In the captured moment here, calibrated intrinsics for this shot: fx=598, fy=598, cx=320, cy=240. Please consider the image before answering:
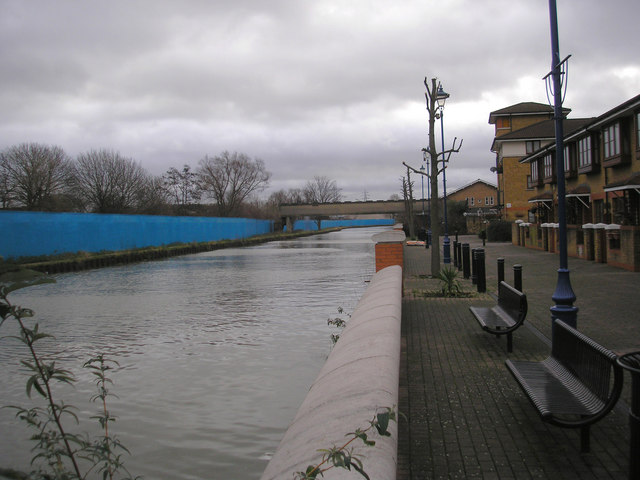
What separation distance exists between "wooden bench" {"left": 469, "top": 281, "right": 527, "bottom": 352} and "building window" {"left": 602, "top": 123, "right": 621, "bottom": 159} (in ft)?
44.6

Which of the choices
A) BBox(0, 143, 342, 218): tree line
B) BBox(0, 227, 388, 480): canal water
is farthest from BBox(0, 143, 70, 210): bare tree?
BBox(0, 227, 388, 480): canal water

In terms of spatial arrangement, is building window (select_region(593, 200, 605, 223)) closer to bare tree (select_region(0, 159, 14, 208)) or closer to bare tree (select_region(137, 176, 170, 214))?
bare tree (select_region(0, 159, 14, 208))

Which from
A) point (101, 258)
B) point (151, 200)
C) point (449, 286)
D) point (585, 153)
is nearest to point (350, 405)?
point (449, 286)

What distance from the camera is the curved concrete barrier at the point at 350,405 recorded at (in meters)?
2.82

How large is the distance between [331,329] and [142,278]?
13763 mm

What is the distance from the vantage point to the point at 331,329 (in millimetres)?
10305

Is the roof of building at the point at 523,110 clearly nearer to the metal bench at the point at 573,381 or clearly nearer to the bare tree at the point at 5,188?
the bare tree at the point at 5,188

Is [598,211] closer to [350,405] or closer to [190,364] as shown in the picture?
[190,364]

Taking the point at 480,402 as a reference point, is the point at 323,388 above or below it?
above

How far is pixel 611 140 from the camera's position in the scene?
808 inches

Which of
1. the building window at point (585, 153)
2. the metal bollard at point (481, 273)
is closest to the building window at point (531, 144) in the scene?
the building window at point (585, 153)

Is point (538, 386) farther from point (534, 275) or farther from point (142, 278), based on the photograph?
point (142, 278)

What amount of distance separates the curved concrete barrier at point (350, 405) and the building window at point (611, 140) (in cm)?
1722

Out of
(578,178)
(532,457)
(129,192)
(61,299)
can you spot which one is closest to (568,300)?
(532,457)
